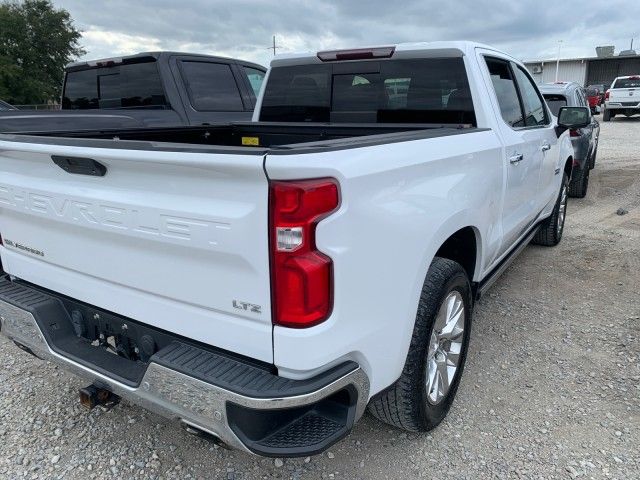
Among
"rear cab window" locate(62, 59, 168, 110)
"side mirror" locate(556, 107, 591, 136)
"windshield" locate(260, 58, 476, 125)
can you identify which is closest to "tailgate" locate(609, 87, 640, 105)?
"side mirror" locate(556, 107, 591, 136)

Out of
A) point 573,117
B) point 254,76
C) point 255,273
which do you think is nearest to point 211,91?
point 254,76

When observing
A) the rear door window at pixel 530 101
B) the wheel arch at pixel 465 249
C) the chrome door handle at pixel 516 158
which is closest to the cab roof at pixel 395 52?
the rear door window at pixel 530 101

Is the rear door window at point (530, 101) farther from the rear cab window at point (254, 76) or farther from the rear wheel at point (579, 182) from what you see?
the rear wheel at point (579, 182)

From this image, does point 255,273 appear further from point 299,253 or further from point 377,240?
point 377,240

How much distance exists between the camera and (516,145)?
3.44 metres

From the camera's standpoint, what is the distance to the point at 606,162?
40.8ft

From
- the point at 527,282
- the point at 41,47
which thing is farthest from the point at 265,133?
the point at 41,47

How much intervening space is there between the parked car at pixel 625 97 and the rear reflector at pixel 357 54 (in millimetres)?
25581

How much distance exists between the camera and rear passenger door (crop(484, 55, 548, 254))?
11.1ft

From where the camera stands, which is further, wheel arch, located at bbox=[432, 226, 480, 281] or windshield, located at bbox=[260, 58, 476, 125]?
windshield, located at bbox=[260, 58, 476, 125]

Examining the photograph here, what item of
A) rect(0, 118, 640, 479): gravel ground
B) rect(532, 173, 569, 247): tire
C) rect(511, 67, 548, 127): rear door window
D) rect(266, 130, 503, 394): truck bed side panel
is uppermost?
rect(511, 67, 548, 127): rear door window

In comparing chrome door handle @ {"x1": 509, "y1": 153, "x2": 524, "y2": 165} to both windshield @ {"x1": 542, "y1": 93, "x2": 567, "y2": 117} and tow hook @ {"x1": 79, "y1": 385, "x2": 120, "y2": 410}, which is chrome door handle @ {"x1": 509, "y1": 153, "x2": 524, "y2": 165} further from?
windshield @ {"x1": 542, "y1": 93, "x2": 567, "y2": 117}

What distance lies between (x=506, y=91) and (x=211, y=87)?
11.8ft

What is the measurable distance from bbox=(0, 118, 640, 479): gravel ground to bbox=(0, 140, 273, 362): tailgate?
2.79 ft
